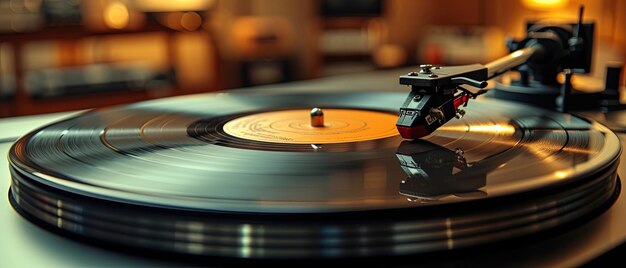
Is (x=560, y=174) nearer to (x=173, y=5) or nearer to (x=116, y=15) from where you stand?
(x=116, y=15)

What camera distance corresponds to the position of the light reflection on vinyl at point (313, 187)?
0.50 metres

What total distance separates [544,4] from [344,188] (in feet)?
12.2

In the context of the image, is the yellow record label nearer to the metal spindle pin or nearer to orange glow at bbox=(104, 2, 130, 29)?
the metal spindle pin

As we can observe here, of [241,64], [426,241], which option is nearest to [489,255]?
[426,241]

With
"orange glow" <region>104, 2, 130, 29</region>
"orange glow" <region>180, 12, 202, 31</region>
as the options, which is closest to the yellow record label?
"orange glow" <region>180, 12, 202, 31</region>

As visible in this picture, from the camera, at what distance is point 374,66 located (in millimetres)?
4758

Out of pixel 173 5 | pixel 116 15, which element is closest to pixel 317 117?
pixel 116 15

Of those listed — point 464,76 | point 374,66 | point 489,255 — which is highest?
point 464,76

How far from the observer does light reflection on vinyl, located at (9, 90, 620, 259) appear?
1.64 ft

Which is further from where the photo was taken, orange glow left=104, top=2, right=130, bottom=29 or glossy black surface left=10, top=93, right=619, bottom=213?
orange glow left=104, top=2, right=130, bottom=29

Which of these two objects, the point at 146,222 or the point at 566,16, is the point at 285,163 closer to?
the point at 146,222

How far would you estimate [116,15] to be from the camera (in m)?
4.30

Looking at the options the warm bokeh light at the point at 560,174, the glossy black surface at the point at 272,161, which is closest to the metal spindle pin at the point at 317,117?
the glossy black surface at the point at 272,161

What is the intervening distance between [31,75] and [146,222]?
3292 millimetres
